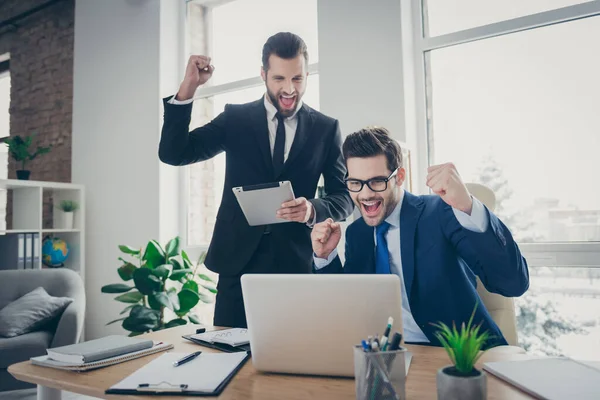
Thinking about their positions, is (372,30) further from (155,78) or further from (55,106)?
(55,106)

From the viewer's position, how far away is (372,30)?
3037 millimetres

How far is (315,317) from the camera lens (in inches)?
40.5

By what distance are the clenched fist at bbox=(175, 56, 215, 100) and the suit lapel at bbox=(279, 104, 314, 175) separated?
1.31 ft

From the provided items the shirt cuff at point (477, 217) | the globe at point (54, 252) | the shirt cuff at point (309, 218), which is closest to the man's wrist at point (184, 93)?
the shirt cuff at point (309, 218)

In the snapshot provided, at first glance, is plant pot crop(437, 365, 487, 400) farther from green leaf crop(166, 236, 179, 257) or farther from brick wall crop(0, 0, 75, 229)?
brick wall crop(0, 0, 75, 229)

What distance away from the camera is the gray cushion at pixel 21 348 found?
2.75 m

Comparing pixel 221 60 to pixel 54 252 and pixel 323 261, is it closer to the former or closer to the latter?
pixel 54 252

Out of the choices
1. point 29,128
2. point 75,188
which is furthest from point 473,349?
point 29,128

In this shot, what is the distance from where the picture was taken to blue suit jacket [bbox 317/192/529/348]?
4.48 ft

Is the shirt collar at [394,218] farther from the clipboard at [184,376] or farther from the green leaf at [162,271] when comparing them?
the green leaf at [162,271]

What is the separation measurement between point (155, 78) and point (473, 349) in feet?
12.7

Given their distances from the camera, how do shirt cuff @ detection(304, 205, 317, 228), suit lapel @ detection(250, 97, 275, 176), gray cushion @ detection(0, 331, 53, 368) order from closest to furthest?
1. shirt cuff @ detection(304, 205, 317, 228)
2. suit lapel @ detection(250, 97, 275, 176)
3. gray cushion @ detection(0, 331, 53, 368)

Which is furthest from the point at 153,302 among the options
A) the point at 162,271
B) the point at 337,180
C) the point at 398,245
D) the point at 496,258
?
the point at 496,258

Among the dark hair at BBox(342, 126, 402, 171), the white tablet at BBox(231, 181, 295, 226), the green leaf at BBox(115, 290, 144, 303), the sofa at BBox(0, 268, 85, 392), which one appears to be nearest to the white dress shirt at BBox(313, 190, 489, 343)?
the dark hair at BBox(342, 126, 402, 171)
